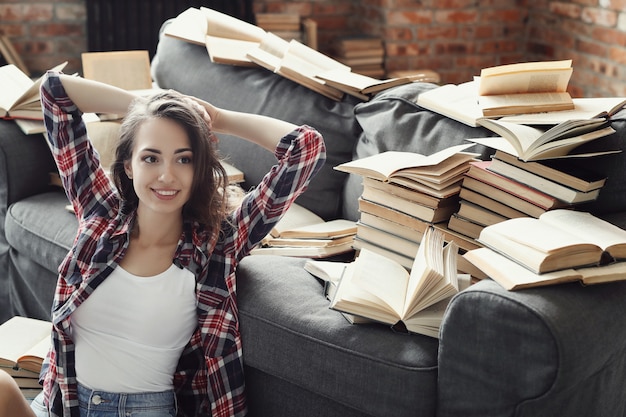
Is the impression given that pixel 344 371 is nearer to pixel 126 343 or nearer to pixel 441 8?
pixel 126 343

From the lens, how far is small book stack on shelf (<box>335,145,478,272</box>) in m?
1.72

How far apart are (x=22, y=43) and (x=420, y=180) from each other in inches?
95.2

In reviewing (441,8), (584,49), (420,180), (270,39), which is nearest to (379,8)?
(441,8)

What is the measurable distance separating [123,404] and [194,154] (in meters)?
0.49

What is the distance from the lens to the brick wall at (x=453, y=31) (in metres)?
3.42

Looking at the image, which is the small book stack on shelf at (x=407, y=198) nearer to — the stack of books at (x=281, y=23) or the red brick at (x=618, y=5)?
the red brick at (x=618, y=5)

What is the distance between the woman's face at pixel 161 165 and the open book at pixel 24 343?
2.01 ft

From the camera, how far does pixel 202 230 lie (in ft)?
5.41

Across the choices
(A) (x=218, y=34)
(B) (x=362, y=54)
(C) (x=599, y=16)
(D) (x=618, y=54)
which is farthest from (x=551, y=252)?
(B) (x=362, y=54)

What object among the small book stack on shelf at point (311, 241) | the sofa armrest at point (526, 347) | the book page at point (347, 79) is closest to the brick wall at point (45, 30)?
the book page at point (347, 79)

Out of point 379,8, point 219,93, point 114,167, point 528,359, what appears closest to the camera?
point 528,359

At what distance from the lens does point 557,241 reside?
1.43 meters

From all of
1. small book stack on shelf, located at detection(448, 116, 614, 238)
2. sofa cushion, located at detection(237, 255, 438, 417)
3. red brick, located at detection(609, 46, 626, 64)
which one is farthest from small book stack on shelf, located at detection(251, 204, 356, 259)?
red brick, located at detection(609, 46, 626, 64)

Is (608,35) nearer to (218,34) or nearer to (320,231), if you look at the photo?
(218,34)
